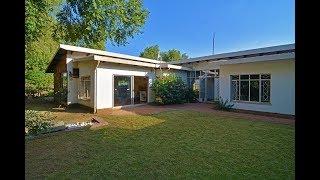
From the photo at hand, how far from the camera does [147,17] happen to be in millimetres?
13031

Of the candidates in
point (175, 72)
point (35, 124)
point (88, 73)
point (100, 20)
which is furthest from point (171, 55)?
point (35, 124)

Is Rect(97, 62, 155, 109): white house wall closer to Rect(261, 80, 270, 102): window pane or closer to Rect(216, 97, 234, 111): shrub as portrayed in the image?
Rect(216, 97, 234, 111): shrub

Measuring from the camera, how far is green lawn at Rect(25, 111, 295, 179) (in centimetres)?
556

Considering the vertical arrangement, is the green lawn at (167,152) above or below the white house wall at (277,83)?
below

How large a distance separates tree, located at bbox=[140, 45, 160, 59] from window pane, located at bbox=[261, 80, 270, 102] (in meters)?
39.0

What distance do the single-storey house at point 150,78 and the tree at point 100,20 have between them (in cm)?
348

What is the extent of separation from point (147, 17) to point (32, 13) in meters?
5.39

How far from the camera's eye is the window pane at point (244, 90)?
15953 millimetres

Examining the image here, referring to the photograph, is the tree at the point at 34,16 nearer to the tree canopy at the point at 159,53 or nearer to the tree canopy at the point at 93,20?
the tree canopy at the point at 93,20

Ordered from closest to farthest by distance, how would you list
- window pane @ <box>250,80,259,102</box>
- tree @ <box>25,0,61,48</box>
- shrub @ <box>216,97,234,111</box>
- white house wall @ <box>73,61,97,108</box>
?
tree @ <box>25,0,61,48</box> → window pane @ <box>250,80,259,102</box> → white house wall @ <box>73,61,97,108</box> → shrub @ <box>216,97,234,111</box>

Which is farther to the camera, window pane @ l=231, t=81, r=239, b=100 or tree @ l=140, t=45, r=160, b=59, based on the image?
tree @ l=140, t=45, r=160, b=59

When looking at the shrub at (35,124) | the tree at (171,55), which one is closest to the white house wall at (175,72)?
the shrub at (35,124)

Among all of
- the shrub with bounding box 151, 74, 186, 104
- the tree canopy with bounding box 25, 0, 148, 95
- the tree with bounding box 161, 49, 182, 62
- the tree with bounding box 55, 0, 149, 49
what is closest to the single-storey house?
the shrub with bounding box 151, 74, 186, 104
